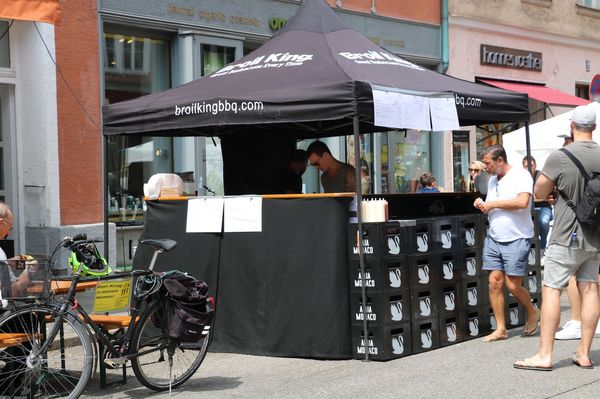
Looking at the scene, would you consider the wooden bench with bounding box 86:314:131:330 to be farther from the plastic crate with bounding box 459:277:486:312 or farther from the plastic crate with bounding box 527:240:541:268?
the plastic crate with bounding box 527:240:541:268

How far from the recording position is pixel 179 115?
879cm

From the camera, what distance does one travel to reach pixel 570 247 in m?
7.16

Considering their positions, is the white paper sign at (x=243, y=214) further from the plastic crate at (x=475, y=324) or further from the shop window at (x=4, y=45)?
the shop window at (x=4, y=45)

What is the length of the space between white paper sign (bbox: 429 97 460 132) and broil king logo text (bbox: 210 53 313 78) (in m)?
1.28

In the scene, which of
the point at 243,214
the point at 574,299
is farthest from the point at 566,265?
the point at 243,214

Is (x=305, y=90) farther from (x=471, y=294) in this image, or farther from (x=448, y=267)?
(x=471, y=294)

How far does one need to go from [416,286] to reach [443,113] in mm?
1764

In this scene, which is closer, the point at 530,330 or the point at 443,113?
the point at 443,113

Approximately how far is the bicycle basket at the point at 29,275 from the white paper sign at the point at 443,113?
13.3ft

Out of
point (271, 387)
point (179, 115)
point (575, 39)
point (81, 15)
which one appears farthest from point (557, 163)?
point (575, 39)

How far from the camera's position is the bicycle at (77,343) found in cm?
620

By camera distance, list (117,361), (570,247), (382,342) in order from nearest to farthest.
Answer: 1. (117,361)
2. (570,247)
3. (382,342)

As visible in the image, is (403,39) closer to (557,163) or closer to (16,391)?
(557,163)

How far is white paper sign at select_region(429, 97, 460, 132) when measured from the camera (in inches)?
346
